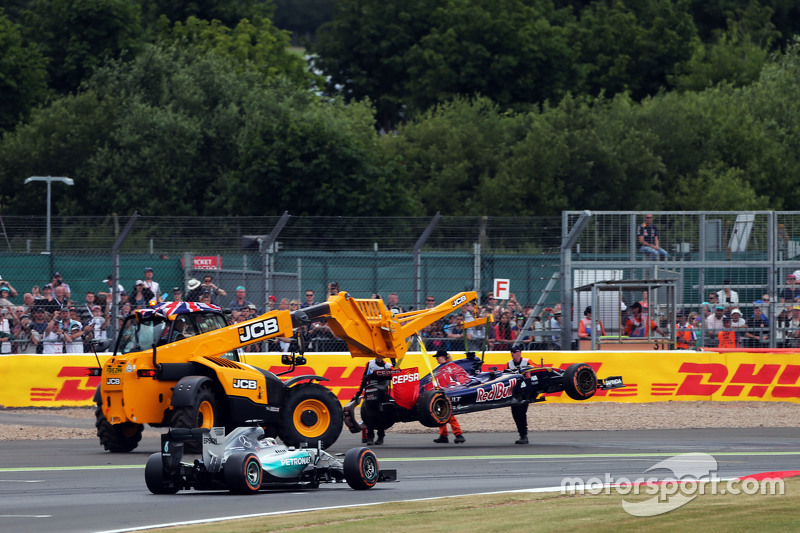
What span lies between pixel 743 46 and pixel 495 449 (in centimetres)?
5785

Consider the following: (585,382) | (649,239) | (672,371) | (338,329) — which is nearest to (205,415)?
(338,329)

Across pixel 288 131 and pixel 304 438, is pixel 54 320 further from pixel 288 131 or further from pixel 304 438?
pixel 288 131

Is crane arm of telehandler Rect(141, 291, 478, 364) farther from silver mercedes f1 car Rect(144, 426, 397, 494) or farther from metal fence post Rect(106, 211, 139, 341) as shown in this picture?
metal fence post Rect(106, 211, 139, 341)

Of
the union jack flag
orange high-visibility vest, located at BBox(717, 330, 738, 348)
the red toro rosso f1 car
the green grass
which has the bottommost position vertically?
the green grass

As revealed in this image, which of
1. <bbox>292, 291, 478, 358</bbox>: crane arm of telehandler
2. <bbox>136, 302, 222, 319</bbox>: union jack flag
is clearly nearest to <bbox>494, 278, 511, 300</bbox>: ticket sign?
<bbox>292, 291, 478, 358</bbox>: crane arm of telehandler

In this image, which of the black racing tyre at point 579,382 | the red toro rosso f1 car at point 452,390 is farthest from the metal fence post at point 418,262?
the black racing tyre at point 579,382

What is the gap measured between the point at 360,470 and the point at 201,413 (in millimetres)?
3890

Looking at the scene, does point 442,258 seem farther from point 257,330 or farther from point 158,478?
point 158,478

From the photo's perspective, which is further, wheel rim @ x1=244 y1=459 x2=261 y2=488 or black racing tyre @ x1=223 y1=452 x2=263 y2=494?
wheel rim @ x1=244 y1=459 x2=261 y2=488

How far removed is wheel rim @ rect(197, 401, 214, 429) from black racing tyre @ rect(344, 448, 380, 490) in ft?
11.7

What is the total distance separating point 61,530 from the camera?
1061cm

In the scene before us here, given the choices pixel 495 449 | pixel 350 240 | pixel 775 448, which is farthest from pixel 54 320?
pixel 775 448

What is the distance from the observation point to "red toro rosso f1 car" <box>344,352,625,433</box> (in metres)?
17.5

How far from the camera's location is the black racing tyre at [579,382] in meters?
17.8
